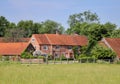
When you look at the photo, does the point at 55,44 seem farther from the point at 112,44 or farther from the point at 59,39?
the point at 112,44

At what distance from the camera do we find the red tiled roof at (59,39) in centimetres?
9421

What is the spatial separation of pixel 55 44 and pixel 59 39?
9.48 feet

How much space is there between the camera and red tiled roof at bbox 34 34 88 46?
94.2m

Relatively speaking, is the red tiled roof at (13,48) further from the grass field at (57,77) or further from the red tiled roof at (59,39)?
the grass field at (57,77)

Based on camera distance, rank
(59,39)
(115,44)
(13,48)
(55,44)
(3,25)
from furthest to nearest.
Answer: (3,25)
(59,39)
(55,44)
(115,44)
(13,48)

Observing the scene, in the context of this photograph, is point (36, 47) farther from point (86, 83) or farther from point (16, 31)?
point (86, 83)

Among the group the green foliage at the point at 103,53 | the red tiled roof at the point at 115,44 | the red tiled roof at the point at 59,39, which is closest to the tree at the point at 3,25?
the red tiled roof at the point at 59,39

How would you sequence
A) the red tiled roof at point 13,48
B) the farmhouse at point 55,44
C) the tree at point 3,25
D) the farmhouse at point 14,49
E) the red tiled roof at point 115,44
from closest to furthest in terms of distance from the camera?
the farmhouse at point 14,49 → the red tiled roof at point 13,48 → the red tiled roof at point 115,44 → the farmhouse at point 55,44 → the tree at point 3,25

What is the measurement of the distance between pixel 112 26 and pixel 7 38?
37956 mm

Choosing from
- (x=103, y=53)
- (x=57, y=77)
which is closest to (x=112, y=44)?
(x=103, y=53)

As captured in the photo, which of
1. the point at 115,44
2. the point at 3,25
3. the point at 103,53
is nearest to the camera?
the point at 103,53

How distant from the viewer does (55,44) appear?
94.4 meters

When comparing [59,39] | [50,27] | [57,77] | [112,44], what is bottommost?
[57,77]

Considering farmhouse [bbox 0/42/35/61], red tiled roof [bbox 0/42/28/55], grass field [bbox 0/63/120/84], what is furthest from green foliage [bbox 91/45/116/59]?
grass field [bbox 0/63/120/84]
